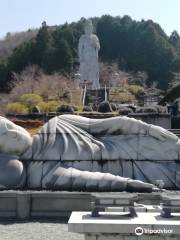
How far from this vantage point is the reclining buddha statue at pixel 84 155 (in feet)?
23.2

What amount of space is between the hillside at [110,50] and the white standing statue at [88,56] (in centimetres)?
375

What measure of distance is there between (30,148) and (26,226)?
1781 millimetres

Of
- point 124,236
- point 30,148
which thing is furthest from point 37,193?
point 124,236

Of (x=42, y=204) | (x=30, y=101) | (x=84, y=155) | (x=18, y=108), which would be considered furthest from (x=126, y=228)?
(x=30, y=101)

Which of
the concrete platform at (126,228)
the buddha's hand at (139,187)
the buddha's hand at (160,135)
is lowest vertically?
the buddha's hand at (139,187)

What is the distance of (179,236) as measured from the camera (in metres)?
3.60

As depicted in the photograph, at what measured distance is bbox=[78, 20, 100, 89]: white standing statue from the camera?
44.0 meters

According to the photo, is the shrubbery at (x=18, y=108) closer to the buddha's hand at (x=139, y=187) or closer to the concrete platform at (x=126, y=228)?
the buddha's hand at (x=139, y=187)

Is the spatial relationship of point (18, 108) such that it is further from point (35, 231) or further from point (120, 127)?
point (35, 231)

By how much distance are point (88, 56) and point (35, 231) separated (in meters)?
39.4

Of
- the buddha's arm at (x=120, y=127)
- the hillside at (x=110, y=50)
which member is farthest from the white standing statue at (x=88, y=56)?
the buddha's arm at (x=120, y=127)

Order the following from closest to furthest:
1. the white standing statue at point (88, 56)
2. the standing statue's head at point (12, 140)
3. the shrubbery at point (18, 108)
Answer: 1. the standing statue's head at point (12, 140)
2. the shrubbery at point (18, 108)
3. the white standing statue at point (88, 56)

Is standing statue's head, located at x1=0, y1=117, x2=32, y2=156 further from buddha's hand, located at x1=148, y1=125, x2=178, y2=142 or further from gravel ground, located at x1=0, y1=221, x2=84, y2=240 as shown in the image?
buddha's hand, located at x1=148, y1=125, x2=178, y2=142

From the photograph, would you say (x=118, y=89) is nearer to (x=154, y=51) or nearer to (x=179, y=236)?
(x=154, y=51)
